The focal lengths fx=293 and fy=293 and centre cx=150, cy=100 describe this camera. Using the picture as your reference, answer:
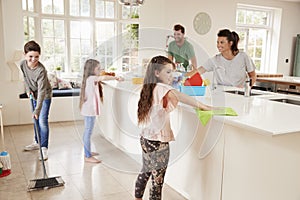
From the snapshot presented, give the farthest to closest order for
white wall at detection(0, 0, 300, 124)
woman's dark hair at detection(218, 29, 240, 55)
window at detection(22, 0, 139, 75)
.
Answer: window at detection(22, 0, 139, 75) → white wall at detection(0, 0, 300, 124) → woman's dark hair at detection(218, 29, 240, 55)

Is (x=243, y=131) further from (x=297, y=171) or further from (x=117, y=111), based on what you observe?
(x=117, y=111)

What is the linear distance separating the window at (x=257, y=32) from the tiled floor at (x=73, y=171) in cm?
456

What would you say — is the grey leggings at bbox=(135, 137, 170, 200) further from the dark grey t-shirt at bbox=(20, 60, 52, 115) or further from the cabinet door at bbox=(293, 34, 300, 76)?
the cabinet door at bbox=(293, 34, 300, 76)

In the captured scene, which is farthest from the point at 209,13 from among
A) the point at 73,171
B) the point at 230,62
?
the point at 73,171

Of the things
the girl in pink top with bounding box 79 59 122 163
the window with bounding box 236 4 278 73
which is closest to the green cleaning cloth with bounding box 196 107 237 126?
the girl in pink top with bounding box 79 59 122 163

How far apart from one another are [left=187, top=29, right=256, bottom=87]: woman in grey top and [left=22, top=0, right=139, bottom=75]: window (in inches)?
92.8

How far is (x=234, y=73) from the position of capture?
2.77 metres

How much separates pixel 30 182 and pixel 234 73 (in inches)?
81.5

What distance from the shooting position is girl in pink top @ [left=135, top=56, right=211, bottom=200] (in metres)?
1.78

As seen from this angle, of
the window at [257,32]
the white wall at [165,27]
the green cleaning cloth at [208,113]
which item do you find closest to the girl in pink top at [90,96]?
the white wall at [165,27]

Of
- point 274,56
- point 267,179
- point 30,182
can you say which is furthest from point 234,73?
point 274,56

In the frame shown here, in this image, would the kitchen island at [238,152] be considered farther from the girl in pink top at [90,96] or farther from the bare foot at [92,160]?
the girl in pink top at [90,96]

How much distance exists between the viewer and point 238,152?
1.72m

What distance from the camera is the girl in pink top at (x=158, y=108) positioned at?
5.82ft
